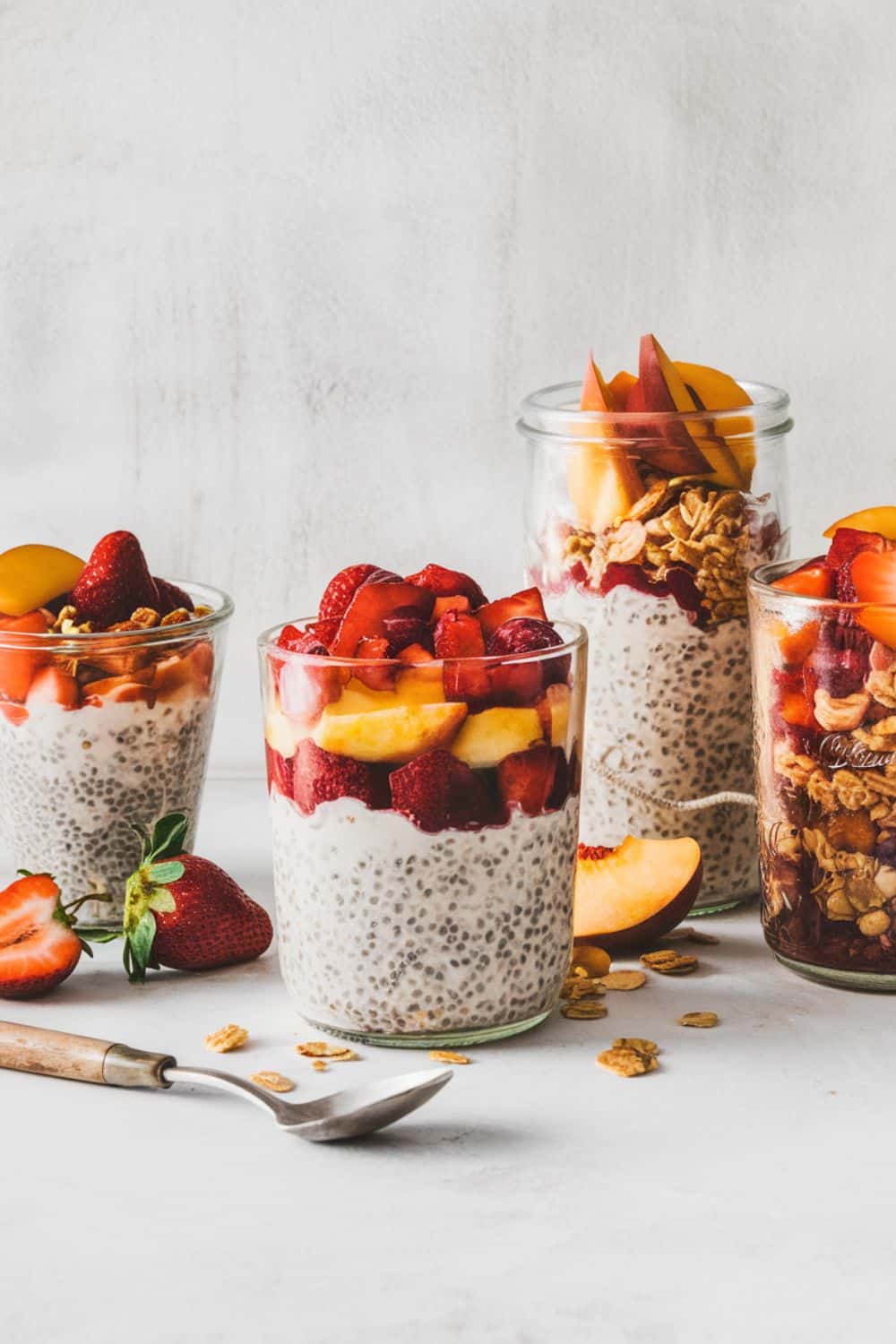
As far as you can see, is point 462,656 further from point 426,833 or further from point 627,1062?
point 627,1062

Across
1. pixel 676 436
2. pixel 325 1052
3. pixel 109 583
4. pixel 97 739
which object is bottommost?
pixel 325 1052

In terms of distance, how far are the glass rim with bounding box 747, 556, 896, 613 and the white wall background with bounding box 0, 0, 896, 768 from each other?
0.48 meters

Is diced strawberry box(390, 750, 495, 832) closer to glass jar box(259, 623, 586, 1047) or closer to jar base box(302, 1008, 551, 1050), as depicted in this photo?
glass jar box(259, 623, 586, 1047)

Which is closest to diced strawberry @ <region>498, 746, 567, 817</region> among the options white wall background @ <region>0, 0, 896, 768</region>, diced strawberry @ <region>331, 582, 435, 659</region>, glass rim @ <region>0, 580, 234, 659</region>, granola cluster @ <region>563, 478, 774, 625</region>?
diced strawberry @ <region>331, 582, 435, 659</region>

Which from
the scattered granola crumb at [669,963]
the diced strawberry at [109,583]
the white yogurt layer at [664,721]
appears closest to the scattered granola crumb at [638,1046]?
the scattered granola crumb at [669,963]

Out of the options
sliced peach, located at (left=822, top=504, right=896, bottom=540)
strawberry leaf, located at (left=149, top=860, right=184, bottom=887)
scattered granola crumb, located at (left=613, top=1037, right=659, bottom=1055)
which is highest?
sliced peach, located at (left=822, top=504, right=896, bottom=540)

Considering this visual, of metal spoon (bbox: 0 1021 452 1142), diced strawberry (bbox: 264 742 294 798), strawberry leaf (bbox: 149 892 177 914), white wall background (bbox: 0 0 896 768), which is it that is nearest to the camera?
metal spoon (bbox: 0 1021 452 1142)

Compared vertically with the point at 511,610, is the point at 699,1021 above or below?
below

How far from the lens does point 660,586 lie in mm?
1133

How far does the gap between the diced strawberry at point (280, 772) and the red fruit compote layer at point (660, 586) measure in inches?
10.3

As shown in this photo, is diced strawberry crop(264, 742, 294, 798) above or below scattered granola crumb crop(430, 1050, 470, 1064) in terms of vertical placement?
above

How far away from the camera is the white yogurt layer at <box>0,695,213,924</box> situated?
116 cm

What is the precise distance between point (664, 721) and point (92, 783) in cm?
38

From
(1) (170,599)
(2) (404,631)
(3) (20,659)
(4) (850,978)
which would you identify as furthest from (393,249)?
(4) (850,978)
